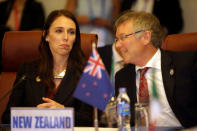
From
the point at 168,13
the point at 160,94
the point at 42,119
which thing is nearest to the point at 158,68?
the point at 160,94

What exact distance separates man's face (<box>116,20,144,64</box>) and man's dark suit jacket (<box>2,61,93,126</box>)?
1.33 ft

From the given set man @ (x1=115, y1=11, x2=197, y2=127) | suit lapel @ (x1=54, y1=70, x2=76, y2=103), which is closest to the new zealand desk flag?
man @ (x1=115, y1=11, x2=197, y2=127)

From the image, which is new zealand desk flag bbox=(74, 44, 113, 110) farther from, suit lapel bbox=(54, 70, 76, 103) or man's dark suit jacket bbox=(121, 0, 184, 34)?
man's dark suit jacket bbox=(121, 0, 184, 34)

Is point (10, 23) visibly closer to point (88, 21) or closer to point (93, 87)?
point (88, 21)

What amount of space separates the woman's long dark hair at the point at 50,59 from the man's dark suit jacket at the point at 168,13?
5.44ft

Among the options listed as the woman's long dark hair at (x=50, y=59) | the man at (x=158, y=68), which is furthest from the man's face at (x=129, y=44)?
the woman's long dark hair at (x=50, y=59)

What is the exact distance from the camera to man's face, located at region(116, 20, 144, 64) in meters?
2.55

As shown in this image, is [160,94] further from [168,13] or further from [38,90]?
[168,13]

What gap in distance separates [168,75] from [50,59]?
95 cm

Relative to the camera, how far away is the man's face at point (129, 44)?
2.55 m

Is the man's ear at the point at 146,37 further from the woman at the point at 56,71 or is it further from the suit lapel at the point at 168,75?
the woman at the point at 56,71

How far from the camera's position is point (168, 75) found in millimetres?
2445

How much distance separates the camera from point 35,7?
4574 millimetres

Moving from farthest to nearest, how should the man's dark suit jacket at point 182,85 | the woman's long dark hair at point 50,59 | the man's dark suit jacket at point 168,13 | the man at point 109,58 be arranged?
1. the man's dark suit jacket at point 168,13
2. the man at point 109,58
3. the woman's long dark hair at point 50,59
4. the man's dark suit jacket at point 182,85
